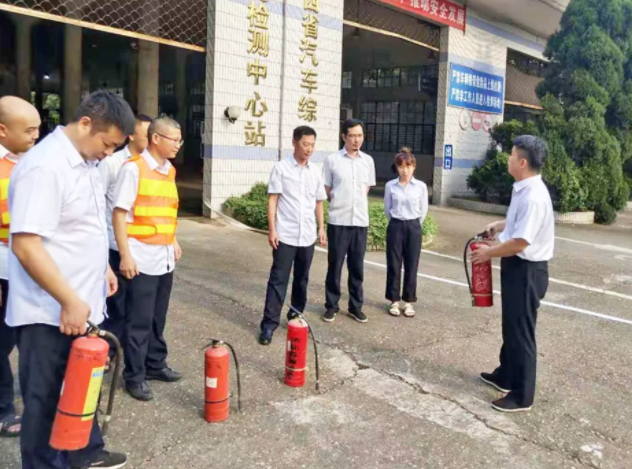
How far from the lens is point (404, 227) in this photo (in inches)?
216

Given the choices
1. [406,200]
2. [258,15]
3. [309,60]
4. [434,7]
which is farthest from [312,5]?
[406,200]

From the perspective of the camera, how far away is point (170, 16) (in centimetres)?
1309

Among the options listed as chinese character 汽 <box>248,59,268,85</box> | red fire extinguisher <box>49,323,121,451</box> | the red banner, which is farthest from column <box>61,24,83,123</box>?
red fire extinguisher <box>49,323,121,451</box>

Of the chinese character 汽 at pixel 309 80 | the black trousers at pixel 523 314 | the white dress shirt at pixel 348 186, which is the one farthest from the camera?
the chinese character 汽 at pixel 309 80

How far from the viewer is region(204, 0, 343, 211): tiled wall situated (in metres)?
10.1

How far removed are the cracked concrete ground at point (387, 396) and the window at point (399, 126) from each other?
15727mm

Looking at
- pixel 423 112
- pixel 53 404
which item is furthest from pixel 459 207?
pixel 53 404

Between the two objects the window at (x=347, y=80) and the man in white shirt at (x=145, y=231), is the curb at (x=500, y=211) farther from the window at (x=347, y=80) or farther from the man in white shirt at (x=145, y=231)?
the man in white shirt at (x=145, y=231)

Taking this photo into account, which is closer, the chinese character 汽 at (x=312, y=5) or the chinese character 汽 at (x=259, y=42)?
the chinese character 汽 at (x=259, y=42)

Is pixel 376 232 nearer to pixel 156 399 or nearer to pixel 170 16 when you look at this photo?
pixel 156 399

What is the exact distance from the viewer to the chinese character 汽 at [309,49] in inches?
440

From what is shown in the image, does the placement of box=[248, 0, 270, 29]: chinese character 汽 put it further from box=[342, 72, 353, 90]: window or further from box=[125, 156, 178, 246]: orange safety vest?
box=[342, 72, 353, 90]: window

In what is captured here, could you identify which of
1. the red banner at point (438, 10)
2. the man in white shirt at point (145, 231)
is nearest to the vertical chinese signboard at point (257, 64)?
the red banner at point (438, 10)

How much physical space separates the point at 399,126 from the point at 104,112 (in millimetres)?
21052
